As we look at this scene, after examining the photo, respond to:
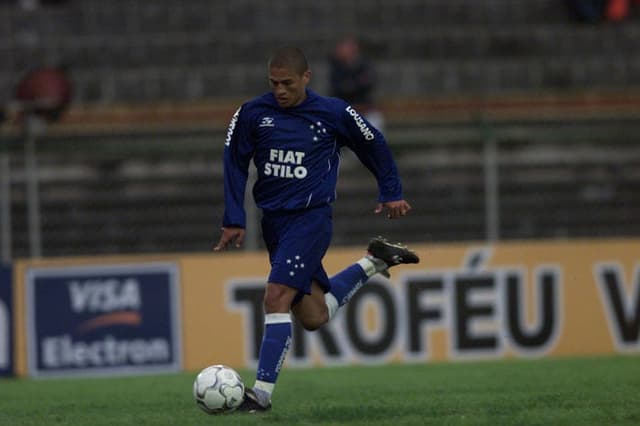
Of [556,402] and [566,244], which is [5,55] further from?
[556,402]

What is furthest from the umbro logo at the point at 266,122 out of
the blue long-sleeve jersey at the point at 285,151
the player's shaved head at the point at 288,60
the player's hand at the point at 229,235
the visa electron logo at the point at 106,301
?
the visa electron logo at the point at 106,301

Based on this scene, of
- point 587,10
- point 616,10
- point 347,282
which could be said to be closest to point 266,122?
point 347,282

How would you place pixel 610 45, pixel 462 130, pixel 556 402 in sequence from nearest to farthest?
1. pixel 556 402
2. pixel 462 130
3. pixel 610 45

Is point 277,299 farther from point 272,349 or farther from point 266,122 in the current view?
point 266,122

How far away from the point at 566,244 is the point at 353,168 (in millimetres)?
3003

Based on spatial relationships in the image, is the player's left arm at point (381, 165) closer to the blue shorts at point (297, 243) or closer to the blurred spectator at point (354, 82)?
the blue shorts at point (297, 243)

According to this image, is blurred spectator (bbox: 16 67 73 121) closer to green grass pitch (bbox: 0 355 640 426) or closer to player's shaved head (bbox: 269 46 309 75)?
green grass pitch (bbox: 0 355 640 426)

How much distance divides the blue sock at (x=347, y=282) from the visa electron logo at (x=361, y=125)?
92cm

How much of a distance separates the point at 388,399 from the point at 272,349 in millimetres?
1031

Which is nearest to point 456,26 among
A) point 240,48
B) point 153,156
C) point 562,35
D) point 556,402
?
point 562,35

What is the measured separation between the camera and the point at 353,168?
1539 cm

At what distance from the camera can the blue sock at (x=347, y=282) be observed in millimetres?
7691

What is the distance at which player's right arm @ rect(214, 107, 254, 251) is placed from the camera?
700 centimetres

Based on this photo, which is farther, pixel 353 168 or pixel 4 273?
pixel 353 168
